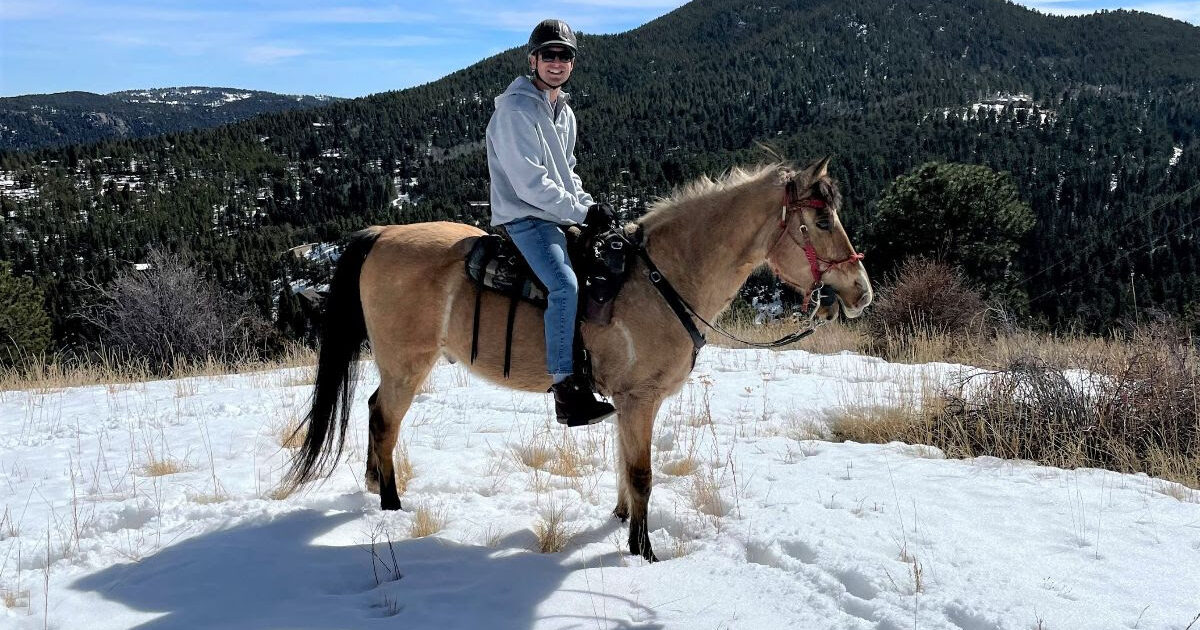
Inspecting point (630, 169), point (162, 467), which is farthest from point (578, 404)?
point (630, 169)

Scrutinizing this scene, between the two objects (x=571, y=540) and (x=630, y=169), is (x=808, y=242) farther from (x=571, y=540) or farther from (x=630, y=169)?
(x=630, y=169)

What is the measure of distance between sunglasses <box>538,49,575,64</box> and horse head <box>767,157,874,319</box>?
4.84 ft

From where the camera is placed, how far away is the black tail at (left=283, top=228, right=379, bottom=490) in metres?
4.49

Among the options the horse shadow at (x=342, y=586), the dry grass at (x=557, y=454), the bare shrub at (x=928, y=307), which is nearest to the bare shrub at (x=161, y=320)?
the bare shrub at (x=928, y=307)

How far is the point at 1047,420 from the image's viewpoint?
17.7 feet

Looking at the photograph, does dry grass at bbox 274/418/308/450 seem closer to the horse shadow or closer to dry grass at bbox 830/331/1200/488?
the horse shadow

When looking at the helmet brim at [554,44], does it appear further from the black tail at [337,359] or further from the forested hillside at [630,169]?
the forested hillside at [630,169]

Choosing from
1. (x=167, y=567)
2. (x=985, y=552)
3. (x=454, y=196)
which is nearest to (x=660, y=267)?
(x=985, y=552)

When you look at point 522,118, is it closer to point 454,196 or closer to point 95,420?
point 95,420

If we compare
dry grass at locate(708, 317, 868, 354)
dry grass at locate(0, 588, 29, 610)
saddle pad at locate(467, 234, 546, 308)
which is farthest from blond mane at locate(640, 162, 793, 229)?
dry grass at locate(708, 317, 868, 354)

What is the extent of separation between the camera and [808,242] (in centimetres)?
368

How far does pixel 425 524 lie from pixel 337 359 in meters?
1.40

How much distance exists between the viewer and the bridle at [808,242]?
3.66 m

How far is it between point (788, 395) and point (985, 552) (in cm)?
381
